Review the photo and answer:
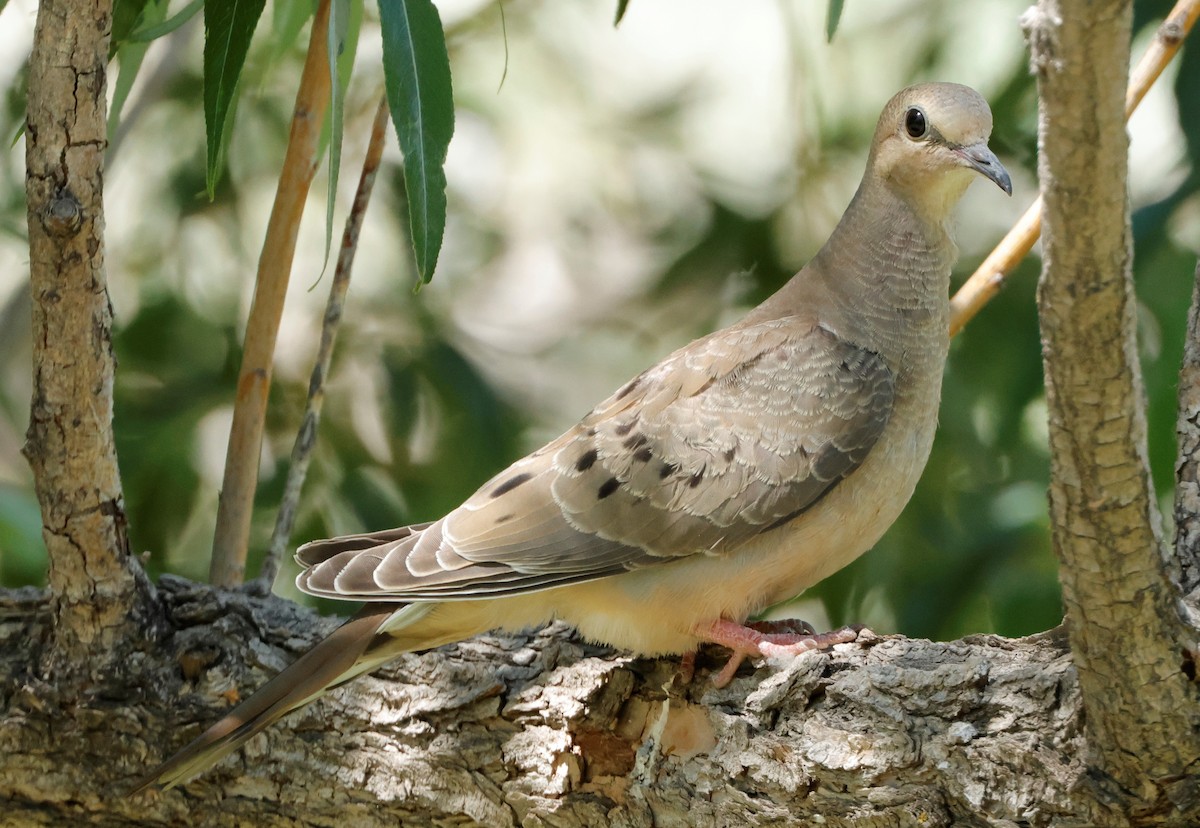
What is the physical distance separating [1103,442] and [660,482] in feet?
3.80

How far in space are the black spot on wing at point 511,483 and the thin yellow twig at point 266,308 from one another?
0.63 metres

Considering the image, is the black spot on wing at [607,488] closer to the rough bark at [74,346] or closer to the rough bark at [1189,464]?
the rough bark at [74,346]

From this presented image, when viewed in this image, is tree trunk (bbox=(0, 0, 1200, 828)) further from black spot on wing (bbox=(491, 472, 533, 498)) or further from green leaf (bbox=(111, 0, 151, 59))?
green leaf (bbox=(111, 0, 151, 59))

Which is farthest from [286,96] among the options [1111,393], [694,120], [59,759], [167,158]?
[1111,393]

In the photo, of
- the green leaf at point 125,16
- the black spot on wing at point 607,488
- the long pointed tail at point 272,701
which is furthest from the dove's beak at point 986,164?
the green leaf at point 125,16

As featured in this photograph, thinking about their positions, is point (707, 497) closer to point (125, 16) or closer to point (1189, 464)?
point (1189, 464)

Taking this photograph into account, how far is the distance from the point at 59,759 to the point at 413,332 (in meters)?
2.23

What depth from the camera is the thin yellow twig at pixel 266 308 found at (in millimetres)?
3000

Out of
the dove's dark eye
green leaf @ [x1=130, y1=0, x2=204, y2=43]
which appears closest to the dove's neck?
the dove's dark eye

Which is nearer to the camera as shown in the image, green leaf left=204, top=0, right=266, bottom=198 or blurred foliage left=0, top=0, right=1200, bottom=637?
green leaf left=204, top=0, right=266, bottom=198

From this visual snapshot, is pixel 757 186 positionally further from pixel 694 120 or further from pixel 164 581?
pixel 164 581

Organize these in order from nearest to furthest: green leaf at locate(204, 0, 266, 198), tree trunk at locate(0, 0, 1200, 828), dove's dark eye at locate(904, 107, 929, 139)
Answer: tree trunk at locate(0, 0, 1200, 828), green leaf at locate(204, 0, 266, 198), dove's dark eye at locate(904, 107, 929, 139)

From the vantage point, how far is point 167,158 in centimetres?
464

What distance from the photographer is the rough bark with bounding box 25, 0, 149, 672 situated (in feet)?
7.23
